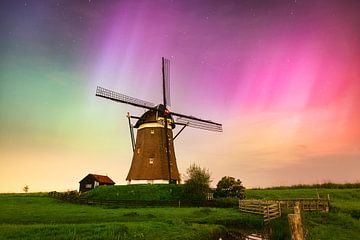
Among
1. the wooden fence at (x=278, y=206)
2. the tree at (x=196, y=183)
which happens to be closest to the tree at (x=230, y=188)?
the tree at (x=196, y=183)

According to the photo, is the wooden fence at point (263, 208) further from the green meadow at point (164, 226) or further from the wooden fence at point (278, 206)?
the green meadow at point (164, 226)

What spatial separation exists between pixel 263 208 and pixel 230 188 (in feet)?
55.6

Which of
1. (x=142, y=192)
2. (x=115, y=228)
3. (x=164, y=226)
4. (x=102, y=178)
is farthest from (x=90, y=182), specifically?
(x=115, y=228)

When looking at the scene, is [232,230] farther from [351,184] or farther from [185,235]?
[351,184]

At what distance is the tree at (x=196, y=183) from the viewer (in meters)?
43.9

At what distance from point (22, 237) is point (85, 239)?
366cm

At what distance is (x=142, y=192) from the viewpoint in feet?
155

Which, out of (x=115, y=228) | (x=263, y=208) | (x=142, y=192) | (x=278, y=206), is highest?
(x=142, y=192)

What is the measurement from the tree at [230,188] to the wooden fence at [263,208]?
9.42 m

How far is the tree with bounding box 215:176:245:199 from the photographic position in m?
43.9

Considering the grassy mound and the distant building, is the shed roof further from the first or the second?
the grassy mound

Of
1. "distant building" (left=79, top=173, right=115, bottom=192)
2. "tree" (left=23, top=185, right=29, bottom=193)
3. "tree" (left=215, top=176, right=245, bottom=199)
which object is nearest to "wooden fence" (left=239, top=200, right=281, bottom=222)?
"tree" (left=215, top=176, right=245, bottom=199)

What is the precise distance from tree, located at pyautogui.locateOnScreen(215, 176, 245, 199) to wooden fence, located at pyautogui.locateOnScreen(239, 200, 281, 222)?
9.42 m

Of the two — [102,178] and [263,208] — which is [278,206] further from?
[102,178]
